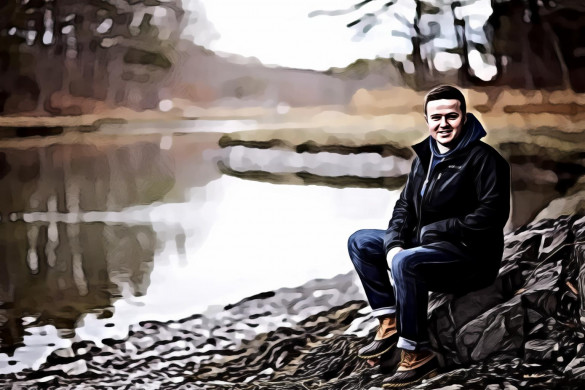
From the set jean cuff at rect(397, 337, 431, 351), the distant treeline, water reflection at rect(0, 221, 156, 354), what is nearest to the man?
jean cuff at rect(397, 337, 431, 351)

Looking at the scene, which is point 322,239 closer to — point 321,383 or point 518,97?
point 321,383

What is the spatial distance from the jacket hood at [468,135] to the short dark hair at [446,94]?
0.11 ft

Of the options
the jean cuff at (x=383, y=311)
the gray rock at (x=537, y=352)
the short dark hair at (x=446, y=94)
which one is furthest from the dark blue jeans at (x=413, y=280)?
the short dark hair at (x=446, y=94)

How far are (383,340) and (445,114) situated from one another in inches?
24.4

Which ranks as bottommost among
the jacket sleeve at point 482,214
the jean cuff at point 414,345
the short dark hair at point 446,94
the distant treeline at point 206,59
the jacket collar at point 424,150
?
the jean cuff at point 414,345

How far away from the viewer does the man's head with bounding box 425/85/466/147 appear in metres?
1.60

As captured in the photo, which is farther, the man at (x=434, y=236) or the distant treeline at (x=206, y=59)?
the distant treeline at (x=206, y=59)

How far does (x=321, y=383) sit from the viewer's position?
5.39ft

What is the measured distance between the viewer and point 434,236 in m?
1.58

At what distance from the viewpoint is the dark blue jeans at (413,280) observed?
157 cm

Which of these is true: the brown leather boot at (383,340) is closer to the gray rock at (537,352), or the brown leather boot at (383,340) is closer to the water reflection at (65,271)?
the gray rock at (537,352)

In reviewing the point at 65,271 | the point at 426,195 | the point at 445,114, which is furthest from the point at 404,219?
the point at 65,271

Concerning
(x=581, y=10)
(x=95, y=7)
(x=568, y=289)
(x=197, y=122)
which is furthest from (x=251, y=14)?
(x=568, y=289)

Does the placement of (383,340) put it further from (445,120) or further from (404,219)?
(445,120)
